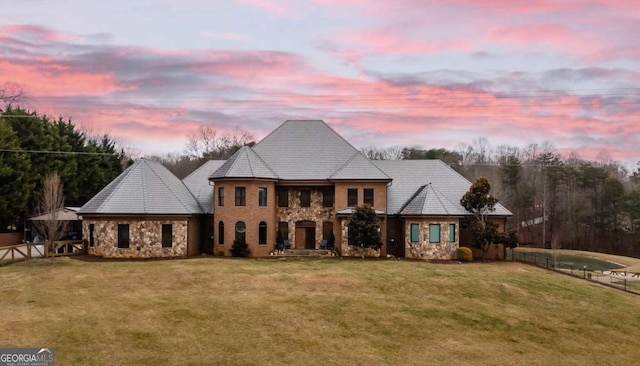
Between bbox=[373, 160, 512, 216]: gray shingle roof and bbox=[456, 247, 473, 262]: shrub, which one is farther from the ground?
bbox=[373, 160, 512, 216]: gray shingle roof

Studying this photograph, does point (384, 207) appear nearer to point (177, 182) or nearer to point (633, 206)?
point (177, 182)

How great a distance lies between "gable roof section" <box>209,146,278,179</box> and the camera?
1352 inches

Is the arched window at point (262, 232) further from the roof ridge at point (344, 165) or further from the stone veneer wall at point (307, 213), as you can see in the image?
the roof ridge at point (344, 165)

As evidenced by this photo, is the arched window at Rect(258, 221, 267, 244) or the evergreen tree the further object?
the evergreen tree

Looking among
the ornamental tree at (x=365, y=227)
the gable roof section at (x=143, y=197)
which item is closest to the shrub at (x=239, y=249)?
the gable roof section at (x=143, y=197)

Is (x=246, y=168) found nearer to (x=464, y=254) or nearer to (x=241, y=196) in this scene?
(x=241, y=196)

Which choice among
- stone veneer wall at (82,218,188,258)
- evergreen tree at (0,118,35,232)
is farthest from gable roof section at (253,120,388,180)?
evergreen tree at (0,118,35,232)

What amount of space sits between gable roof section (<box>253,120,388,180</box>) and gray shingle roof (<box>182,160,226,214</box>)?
5180mm

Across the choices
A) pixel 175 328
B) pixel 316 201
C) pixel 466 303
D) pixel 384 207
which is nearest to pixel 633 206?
pixel 384 207

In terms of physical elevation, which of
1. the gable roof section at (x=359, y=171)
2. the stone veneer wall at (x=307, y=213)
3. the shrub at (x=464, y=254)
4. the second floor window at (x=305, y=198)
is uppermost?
the gable roof section at (x=359, y=171)

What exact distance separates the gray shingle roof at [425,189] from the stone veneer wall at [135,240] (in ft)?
55.8

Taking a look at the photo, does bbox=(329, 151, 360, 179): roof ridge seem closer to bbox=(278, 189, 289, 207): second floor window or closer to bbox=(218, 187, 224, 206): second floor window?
bbox=(278, 189, 289, 207): second floor window

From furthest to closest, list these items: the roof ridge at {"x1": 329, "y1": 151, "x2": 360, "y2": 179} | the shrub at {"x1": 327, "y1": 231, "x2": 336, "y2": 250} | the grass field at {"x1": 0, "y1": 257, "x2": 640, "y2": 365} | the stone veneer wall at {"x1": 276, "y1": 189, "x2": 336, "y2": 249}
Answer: the stone veneer wall at {"x1": 276, "y1": 189, "x2": 336, "y2": 249} < the roof ridge at {"x1": 329, "y1": 151, "x2": 360, "y2": 179} < the shrub at {"x1": 327, "y1": 231, "x2": 336, "y2": 250} < the grass field at {"x1": 0, "y1": 257, "x2": 640, "y2": 365}

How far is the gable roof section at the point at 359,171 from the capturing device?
35.9 m
